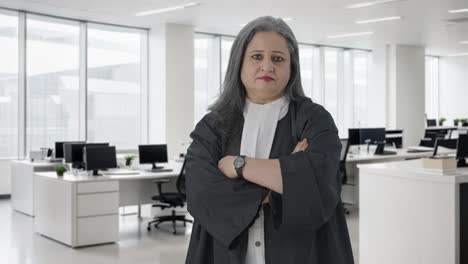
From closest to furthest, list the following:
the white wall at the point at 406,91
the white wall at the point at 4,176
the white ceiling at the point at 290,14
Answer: the white ceiling at the point at 290,14
the white wall at the point at 4,176
the white wall at the point at 406,91

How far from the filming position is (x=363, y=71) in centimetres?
1714

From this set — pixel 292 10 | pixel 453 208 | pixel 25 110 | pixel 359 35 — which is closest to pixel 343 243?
pixel 453 208

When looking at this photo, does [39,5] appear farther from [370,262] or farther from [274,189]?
[274,189]

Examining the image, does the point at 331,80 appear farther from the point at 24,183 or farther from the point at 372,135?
the point at 24,183

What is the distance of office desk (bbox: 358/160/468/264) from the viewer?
3.78 m

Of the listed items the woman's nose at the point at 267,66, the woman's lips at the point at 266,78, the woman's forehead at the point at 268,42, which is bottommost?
the woman's lips at the point at 266,78

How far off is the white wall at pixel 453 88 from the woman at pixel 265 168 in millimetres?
19567

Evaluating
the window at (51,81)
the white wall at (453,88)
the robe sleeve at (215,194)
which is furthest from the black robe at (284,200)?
the white wall at (453,88)

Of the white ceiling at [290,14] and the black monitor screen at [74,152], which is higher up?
the white ceiling at [290,14]

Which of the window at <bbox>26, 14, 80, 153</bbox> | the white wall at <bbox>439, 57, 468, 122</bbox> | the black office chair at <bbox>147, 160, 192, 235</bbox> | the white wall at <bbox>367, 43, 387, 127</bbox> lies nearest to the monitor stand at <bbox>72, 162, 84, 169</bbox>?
the black office chair at <bbox>147, 160, 192, 235</bbox>

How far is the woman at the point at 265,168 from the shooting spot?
1.47 m

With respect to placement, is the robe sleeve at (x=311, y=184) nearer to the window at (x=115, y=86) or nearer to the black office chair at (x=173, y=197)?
the black office chair at (x=173, y=197)

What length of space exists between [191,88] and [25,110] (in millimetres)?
3489

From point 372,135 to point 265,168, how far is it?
8.73 meters
